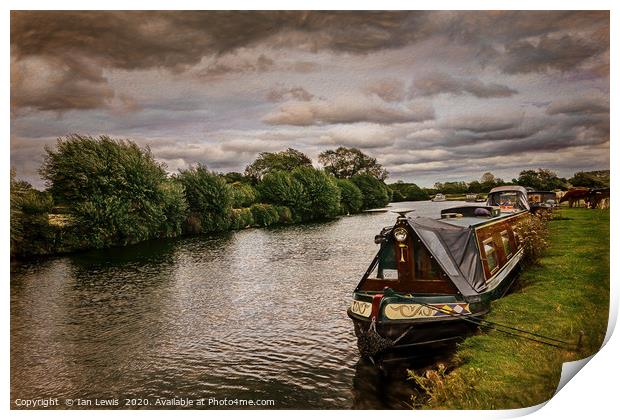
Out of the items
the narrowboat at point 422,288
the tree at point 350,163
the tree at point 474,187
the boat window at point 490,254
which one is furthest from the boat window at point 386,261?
the tree at point 474,187

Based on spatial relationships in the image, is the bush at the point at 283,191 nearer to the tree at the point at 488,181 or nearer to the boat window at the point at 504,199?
the tree at the point at 488,181

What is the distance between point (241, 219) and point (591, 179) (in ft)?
16.6

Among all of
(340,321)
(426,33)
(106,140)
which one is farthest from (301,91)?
(340,321)

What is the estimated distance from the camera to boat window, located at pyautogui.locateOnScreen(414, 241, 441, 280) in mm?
4727

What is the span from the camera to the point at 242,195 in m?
6.66

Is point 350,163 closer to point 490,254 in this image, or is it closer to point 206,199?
point 490,254

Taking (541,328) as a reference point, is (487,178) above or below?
above

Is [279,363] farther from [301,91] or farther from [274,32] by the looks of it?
[274,32]

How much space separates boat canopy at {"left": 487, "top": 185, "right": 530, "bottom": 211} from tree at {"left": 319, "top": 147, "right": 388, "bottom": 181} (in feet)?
4.51

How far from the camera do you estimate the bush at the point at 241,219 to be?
7185 mm

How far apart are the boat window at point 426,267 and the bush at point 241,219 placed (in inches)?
125

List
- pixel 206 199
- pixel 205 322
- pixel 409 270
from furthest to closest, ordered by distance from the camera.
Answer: pixel 206 199, pixel 205 322, pixel 409 270

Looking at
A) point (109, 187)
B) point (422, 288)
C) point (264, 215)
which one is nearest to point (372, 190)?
point (422, 288)

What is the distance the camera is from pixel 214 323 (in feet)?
18.1
